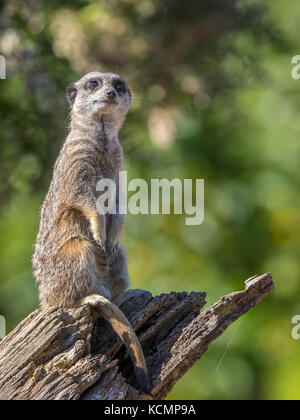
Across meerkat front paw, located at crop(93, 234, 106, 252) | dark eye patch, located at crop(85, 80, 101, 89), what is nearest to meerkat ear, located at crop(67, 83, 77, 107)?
dark eye patch, located at crop(85, 80, 101, 89)

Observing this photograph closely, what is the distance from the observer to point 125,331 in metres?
3.38

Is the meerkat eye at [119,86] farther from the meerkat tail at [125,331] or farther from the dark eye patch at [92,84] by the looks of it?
the meerkat tail at [125,331]

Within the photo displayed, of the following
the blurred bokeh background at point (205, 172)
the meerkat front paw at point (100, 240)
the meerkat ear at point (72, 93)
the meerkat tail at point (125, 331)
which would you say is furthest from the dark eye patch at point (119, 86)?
the blurred bokeh background at point (205, 172)

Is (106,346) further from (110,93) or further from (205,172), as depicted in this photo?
(205,172)

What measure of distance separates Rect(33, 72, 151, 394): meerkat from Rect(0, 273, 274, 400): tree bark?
175mm

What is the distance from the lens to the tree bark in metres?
3.13

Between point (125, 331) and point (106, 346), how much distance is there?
0.61 ft

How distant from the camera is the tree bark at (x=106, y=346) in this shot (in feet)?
10.3

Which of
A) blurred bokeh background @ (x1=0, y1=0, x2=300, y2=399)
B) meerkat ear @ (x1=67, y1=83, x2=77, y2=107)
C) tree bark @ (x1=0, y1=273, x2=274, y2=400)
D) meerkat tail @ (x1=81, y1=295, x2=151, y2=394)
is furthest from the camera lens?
blurred bokeh background @ (x1=0, y1=0, x2=300, y2=399)

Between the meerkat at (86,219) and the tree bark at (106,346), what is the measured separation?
0.18 meters

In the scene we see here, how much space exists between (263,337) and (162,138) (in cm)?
302

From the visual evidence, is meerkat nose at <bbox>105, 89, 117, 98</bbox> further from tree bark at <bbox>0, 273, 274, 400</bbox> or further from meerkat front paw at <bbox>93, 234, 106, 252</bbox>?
tree bark at <bbox>0, 273, 274, 400</bbox>

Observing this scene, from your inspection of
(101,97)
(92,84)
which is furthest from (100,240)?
(92,84)

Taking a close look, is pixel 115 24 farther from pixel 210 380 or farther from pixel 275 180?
pixel 210 380
